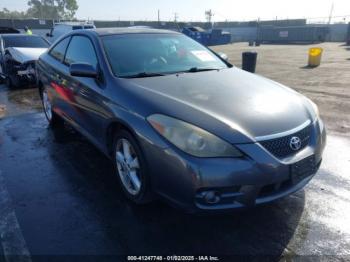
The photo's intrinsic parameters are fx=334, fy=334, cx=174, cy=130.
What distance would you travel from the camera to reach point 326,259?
2.51 metres

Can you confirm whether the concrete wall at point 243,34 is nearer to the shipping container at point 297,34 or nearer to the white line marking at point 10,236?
the shipping container at point 297,34

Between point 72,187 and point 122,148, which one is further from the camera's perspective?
point 72,187

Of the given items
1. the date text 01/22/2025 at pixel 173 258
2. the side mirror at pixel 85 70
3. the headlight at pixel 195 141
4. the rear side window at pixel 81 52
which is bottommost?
the date text 01/22/2025 at pixel 173 258

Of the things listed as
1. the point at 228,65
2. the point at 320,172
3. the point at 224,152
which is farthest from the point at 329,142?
the point at 224,152

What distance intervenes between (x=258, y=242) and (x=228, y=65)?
2.39 metres

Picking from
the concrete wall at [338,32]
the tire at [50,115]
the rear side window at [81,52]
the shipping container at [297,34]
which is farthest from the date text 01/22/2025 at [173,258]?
the concrete wall at [338,32]

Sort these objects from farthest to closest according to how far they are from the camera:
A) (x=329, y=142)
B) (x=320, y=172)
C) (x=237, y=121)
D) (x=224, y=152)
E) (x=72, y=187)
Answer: (x=329, y=142) → (x=320, y=172) → (x=72, y=187) → (x=237, y=121) → (x=224, y=152)

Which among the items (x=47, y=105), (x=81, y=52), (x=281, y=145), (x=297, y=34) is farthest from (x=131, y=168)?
(x=297, y=34)

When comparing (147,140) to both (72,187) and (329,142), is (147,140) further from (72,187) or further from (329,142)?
(329,142)

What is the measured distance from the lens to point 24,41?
10.9 metres

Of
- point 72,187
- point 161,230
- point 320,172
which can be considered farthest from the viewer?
point 320,172

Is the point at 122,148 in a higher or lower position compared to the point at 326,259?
higher

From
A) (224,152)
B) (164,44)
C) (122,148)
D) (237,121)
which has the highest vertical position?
(164,44)

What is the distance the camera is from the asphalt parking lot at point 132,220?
8.71 ft
